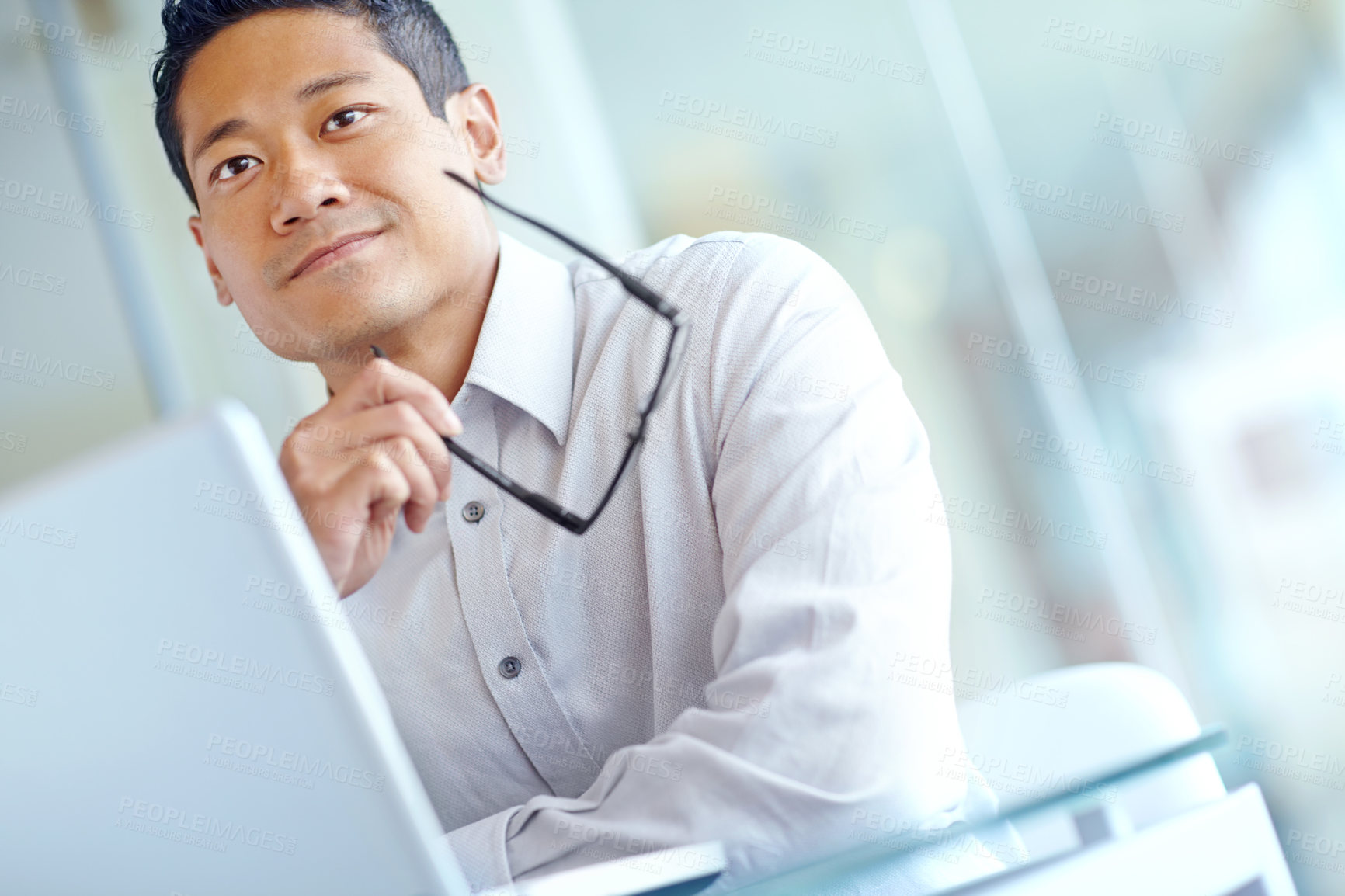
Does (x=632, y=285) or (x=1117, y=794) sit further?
(x=632, y=285)

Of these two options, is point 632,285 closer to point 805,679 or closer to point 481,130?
point 805,679

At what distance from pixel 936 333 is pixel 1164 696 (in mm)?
1751

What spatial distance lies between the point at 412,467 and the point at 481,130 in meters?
0.72

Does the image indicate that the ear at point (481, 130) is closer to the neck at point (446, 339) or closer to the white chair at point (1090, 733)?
the neck at point (446, 339)

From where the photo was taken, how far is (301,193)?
1.10 m

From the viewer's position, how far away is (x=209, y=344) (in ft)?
7.92

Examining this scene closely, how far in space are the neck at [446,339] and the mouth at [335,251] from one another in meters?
0.10

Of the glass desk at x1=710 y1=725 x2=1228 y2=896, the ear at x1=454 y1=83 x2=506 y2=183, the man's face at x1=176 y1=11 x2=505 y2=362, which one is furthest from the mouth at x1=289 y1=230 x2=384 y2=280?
the glass desk at x1=710 y1=725 x2=1228 y2=896

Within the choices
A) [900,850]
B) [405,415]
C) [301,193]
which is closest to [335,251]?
[301,193]

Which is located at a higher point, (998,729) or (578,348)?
(578,348)

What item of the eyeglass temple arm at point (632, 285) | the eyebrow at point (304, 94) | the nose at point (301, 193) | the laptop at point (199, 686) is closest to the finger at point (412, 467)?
the eyeglass temple arm at point (632, 285)

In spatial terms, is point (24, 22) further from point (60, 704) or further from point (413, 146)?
point (60, 704)

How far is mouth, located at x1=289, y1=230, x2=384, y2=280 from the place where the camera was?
1.11 metres

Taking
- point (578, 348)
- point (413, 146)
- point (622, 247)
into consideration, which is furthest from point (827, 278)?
point (622, 247)
